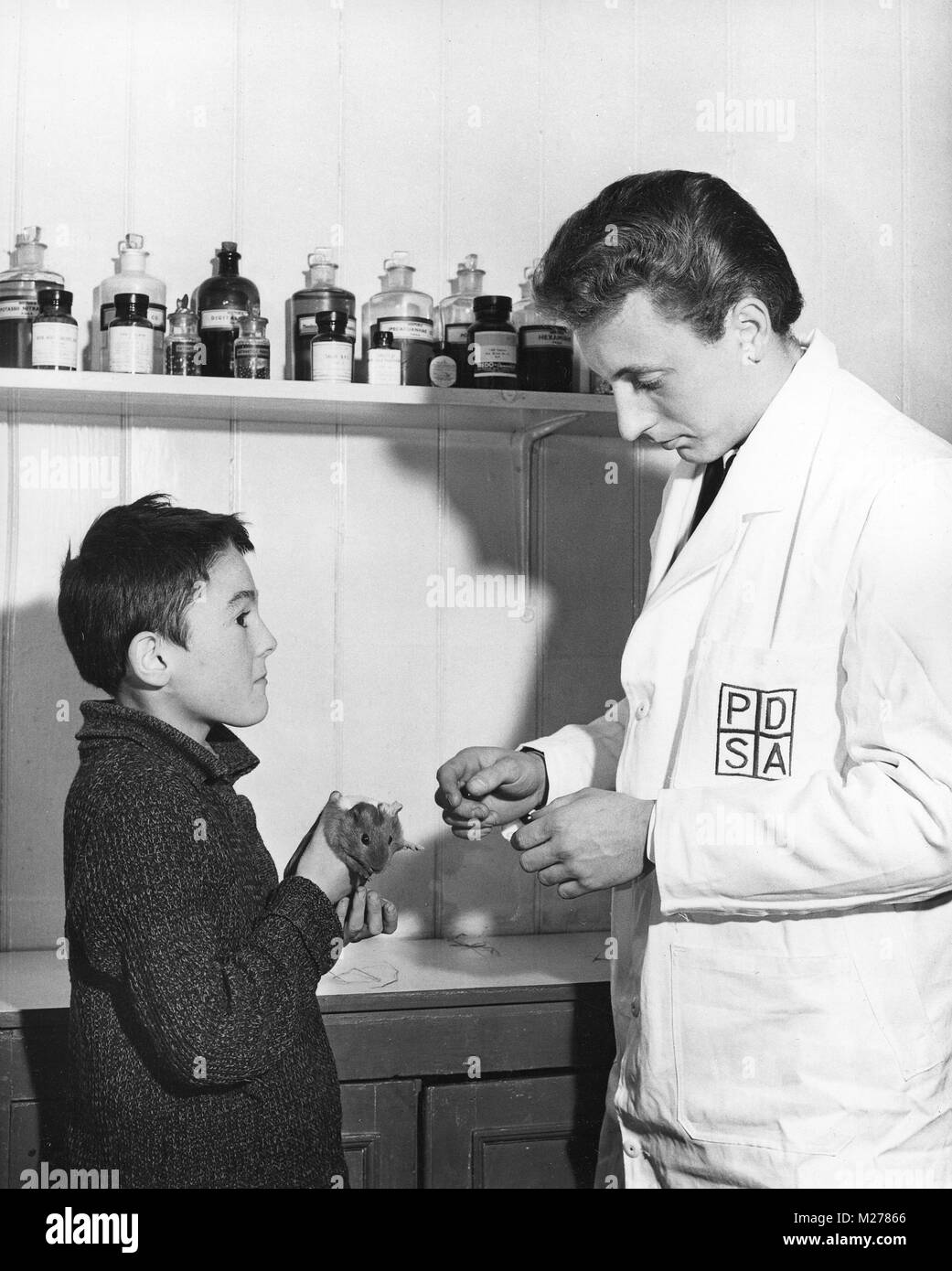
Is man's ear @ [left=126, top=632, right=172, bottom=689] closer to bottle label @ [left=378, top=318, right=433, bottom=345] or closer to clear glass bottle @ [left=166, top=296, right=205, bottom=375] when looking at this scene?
clear glass bottle @ [left=166, top=296, right=205, bottom=375]

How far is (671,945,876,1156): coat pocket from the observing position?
1.02m

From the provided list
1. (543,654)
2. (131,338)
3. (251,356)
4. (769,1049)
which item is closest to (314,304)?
(251,356)

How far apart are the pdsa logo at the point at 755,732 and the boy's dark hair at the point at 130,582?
1.56 feet

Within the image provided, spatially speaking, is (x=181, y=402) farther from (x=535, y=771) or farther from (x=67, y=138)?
(x=535, y=771)

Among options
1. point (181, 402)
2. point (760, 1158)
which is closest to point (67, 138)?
point (181, 402)

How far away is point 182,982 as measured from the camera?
3.18 feet

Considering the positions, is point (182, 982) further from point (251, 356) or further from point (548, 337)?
point (548, 337)

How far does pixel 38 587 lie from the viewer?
5.35 ft

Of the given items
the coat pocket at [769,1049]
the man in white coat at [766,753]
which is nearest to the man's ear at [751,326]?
the man in white coat at [766,753]

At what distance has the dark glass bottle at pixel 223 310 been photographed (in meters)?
1.56

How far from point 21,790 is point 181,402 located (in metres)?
0.53

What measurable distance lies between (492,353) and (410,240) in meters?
0.28

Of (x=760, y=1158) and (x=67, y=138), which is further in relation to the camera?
(x=67, y=138)

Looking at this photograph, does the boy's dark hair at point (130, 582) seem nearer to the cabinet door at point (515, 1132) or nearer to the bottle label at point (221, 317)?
the bottle label at point (221, 317)
